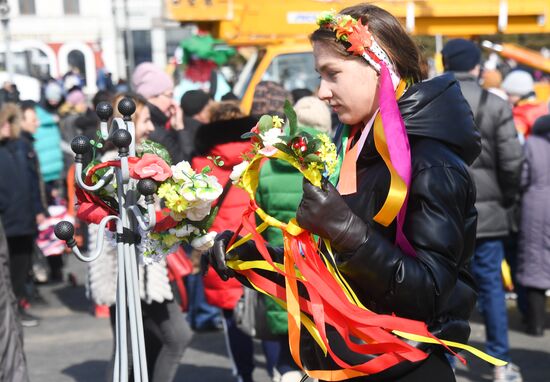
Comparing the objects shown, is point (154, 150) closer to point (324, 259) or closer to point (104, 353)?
point (324, 259)

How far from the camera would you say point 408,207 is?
255cm

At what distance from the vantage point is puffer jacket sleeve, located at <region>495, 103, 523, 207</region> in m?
6.20

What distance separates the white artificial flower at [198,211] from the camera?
2709 millimetres

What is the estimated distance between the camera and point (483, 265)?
246 inches

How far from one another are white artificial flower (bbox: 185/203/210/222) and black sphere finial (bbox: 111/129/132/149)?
10.4 inches

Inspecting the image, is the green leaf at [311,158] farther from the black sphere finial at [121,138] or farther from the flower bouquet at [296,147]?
the black sphere finial at [121,138]

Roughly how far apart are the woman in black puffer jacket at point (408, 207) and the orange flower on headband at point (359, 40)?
0.03 meters

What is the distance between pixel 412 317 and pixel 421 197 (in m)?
0.33

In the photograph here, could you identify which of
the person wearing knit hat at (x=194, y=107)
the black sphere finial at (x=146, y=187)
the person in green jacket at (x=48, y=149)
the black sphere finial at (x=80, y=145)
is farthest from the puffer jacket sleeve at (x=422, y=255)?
the person in green jacket at (x=48, y=149)

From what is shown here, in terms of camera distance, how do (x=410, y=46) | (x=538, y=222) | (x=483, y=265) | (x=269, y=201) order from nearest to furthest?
1. (x=410, y=46)
2. (x=269, y=201)
3. (x=483, y=265)
4. (x=538, y=222)

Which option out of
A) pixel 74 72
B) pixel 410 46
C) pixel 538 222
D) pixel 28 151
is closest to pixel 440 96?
pixel 410 46

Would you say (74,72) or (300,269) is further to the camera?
(74,72)

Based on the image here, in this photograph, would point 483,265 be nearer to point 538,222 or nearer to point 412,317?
point 538,222

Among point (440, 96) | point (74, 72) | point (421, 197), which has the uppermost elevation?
point (440, 96)
